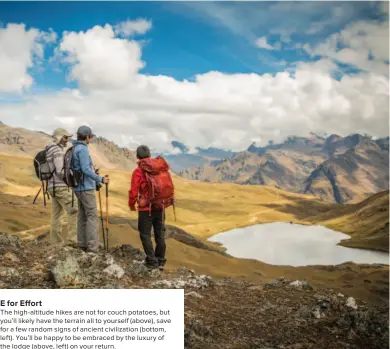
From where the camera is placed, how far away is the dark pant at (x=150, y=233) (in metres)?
11.2

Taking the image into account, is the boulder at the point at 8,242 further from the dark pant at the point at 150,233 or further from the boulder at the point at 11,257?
the dark pant at the point at 150,233

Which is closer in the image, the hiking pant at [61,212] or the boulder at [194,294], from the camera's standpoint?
the boulder at [194,294]

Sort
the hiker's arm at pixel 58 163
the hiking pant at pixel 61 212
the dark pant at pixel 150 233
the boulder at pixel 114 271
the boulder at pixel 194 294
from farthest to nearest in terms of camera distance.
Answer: the hiking pant at pixel 61 212, the hiker's arm at pixel 58 163, the dark pant at pixel 150 233, the boulder at pixel 114 271, the boulder at pixel 194 294

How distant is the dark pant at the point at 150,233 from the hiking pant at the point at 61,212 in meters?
2.49

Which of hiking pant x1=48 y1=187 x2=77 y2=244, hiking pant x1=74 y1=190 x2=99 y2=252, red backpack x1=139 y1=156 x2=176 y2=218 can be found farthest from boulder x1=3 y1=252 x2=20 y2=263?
red backpack x1=139 y1=156 x2=176 y2=218

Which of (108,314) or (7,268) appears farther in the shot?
(7,268)

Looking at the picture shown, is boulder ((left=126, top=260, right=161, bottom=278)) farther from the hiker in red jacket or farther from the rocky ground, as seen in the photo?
the hiker in red jacket

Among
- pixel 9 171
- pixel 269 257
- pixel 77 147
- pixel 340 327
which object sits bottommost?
pixel 269 257

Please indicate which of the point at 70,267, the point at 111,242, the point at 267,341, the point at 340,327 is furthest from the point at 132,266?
the point at 111,242

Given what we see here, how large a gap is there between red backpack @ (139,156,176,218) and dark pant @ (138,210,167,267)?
14.6 inches

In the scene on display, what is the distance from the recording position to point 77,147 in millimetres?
11078

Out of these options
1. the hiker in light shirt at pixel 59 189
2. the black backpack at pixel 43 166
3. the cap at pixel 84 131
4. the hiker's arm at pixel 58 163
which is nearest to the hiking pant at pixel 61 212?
the hiker in light shirt at pixel 59 189

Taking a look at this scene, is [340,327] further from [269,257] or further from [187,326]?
[269,257]

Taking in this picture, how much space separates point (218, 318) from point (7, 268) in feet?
16.0
